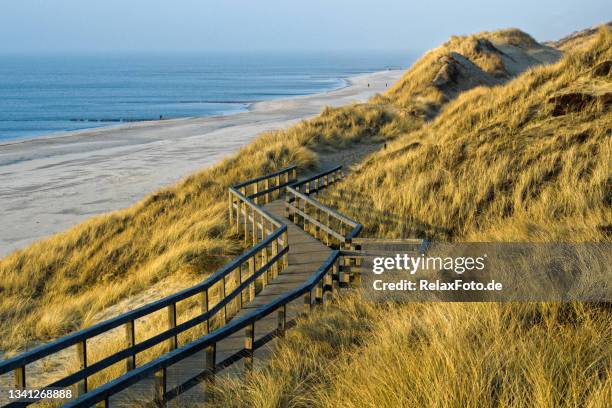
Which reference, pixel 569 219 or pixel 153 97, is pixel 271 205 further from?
pixel 153 97

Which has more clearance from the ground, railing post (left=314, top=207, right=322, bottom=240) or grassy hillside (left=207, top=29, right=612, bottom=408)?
grassy hillside (left=207, top=29, right=612, bottom=408)

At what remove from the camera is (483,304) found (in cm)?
626

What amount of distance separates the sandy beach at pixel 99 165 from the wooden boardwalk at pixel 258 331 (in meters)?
14.3

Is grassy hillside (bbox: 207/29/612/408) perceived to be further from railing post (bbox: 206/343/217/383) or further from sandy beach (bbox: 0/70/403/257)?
sandy beach (bbox: 0/70/403/257)

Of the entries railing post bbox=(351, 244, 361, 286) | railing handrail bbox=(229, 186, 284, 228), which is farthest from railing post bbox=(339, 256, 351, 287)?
railing handrail bbox=(229, 186, 284, 228)

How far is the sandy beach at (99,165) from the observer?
2805 centimetres

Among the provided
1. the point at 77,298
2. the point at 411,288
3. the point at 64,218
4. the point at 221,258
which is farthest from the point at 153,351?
the point at 64,218

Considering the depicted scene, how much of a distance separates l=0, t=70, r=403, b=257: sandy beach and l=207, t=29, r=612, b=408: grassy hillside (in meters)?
14.1

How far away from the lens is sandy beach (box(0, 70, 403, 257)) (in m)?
28.0

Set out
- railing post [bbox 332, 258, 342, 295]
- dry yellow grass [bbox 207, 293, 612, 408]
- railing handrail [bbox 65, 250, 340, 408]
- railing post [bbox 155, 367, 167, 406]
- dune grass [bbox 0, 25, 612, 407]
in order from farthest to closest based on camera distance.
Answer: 1. railing post [bbox 332, 258, 342, 295]
2. railing post [bbox 155, 367, 167, 406]
3. dune grass [bbox 0, 25, 612, 407]
4. railing handrail [bbox 65, 250, 340, 408]
5. dry yellow grass [bbox 207, 293, 612, 408]

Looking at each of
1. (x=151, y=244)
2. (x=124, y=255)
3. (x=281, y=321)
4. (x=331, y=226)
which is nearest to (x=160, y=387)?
(x=281, y=321)

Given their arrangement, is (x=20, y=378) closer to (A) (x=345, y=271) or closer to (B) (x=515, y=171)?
(A) (x=345, y=271)

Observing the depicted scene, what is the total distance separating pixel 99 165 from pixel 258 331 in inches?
1328

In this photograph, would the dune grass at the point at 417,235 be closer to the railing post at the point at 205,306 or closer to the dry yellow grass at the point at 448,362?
the dry yellow grass at the point at 448,362
